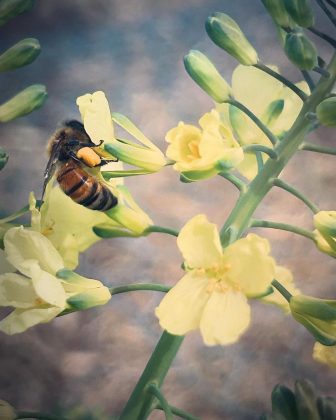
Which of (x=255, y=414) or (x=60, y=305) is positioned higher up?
(x=60, y=305)

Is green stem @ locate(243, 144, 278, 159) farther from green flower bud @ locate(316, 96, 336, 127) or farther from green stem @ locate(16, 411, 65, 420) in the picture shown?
green stem @ locate(16, 411, 65, 420)

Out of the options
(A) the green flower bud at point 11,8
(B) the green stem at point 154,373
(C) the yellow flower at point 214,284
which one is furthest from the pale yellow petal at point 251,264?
(A) the green flower bud at point 11,8

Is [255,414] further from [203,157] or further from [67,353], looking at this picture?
[203,157]

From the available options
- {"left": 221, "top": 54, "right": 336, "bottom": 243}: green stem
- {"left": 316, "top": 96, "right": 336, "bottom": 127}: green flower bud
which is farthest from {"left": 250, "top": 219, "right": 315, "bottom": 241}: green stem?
{"left": 316, "top": 96, "right": 336, "bottom": 127}: green flower bud

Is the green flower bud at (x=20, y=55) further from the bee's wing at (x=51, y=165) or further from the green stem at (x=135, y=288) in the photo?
the green stem at (x=135, y=288)

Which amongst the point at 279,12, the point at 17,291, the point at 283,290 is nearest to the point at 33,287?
the point at 17,291

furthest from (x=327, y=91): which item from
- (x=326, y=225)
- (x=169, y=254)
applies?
(x=169, y=254)

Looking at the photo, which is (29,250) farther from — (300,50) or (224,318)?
(300,50)

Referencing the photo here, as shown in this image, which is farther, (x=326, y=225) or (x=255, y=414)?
(x=255, y=414)
